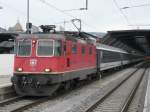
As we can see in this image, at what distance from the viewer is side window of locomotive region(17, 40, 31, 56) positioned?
18656 millimetres

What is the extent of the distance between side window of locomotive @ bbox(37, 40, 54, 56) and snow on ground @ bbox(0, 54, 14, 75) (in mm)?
11915

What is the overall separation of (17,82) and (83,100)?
114 inches

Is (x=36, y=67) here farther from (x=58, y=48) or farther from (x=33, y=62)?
(x=58, y=48)

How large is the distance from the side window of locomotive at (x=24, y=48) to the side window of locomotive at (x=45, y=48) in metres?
0.47

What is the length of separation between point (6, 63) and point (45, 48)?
41.0 feet

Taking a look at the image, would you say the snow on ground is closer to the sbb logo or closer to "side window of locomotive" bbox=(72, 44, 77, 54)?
"side window of locomotive" bbox=(72, 44, 77, 54)

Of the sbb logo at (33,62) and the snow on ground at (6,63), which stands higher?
the sbb logo at (33,62)

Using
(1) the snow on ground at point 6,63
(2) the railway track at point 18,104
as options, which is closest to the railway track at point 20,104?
(2) the railway track at point 18,104

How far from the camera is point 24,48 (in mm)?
18766

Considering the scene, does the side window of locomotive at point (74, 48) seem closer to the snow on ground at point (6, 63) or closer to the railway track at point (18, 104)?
the railway track at point (18, 104)

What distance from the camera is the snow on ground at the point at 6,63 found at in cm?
2998

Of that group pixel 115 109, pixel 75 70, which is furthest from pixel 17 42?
pixel 115 109

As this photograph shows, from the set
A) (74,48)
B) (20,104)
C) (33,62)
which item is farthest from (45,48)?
(20,104)

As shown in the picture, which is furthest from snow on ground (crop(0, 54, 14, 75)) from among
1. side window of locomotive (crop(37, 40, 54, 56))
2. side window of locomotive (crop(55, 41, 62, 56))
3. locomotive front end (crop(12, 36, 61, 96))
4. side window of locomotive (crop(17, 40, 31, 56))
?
side window of locomotive (crop(55, 41, 62, 56))
